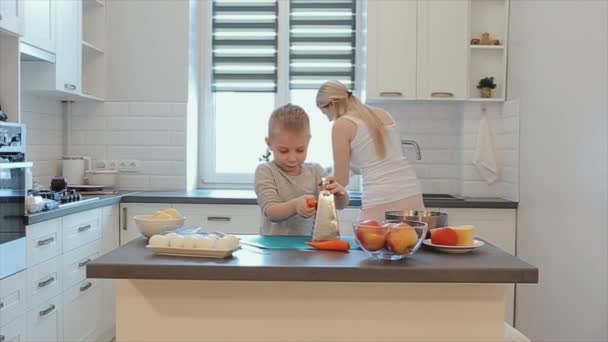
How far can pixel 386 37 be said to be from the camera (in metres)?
3.57

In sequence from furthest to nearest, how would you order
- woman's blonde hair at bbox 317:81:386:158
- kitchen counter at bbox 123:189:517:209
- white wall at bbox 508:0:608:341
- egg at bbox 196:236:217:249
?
1. kitchen counter at bbox 123:189:517:209
2. white wall at bbox 508:0:608:341
3. woman's blonde hair at bbox 317:81:386:158
4. egg at bbox 196:236:217:249

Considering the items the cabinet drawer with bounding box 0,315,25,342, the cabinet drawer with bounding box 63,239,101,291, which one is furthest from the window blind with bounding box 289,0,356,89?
the cabinet drawer with bounding box 0,315,25,342

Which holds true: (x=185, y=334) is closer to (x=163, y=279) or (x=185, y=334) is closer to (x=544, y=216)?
(x=163, y=279)

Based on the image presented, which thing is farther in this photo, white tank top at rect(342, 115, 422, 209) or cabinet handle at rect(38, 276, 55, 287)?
cabinet handle at rect(38, 276, 55, 287)

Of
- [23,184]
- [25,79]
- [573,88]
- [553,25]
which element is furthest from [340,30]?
[23,184]

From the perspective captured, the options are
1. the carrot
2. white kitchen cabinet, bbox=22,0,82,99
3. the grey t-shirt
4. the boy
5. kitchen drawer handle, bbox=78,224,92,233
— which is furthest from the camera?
white kitchen cabinet, bbox=22,0,82,99

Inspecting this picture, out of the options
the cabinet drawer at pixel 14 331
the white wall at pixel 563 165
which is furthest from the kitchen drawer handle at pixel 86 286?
the white wall at pixel 563 165

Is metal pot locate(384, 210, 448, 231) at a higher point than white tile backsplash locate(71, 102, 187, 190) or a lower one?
lower

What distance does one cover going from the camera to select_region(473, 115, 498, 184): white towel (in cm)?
360

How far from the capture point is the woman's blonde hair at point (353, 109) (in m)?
2.28

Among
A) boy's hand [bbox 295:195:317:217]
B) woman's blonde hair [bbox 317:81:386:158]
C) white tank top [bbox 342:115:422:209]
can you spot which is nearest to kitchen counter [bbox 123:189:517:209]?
white tank top [bbox 342:115:422:209]

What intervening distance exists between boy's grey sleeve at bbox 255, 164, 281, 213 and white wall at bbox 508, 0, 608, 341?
4.67 feet

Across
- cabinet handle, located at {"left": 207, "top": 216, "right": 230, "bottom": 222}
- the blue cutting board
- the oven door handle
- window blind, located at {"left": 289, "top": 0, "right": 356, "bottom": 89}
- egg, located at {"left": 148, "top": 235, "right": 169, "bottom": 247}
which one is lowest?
cabinet handle, located at {"left": 207, "top": 216, "right": 230, "bottom": 222}

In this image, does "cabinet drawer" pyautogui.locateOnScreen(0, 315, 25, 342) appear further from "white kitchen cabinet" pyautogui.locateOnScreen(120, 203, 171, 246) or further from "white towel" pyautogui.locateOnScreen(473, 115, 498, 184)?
"white towel" pyautogui.locateOnScreen(473, 115, 498, 184)
